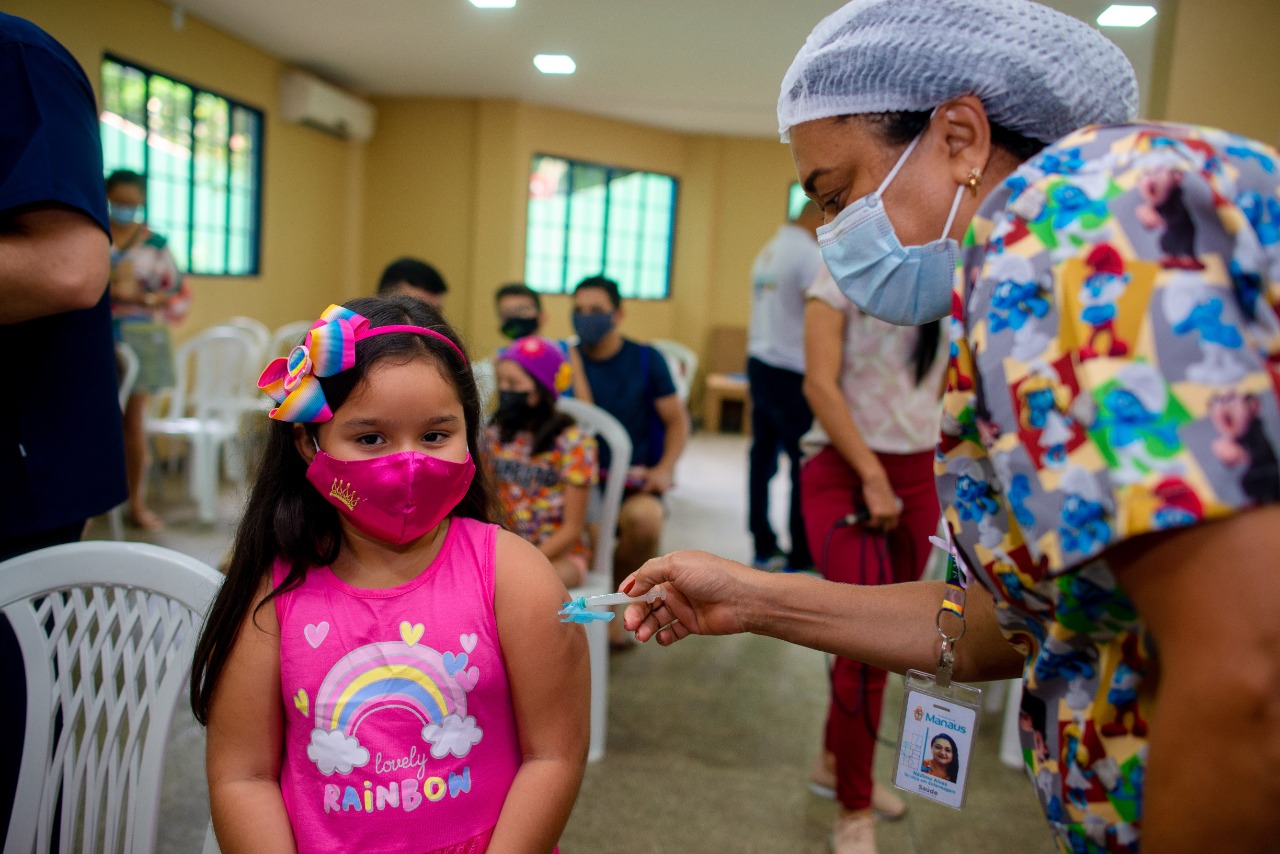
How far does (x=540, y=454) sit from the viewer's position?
104 inches

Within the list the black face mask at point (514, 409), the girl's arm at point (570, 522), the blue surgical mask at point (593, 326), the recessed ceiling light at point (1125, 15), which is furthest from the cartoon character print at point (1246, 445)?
the recessed ceiling light at point (1125, 15)

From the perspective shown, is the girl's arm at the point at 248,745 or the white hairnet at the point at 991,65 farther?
the girl's arm at the point at 248,745

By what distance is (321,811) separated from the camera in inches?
43.3

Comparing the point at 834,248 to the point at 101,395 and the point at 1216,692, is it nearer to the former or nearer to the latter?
the point at 1216,692

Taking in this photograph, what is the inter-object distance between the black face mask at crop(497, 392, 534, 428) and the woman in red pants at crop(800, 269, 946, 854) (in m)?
0.85

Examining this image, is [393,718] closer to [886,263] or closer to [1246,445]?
[886,263]

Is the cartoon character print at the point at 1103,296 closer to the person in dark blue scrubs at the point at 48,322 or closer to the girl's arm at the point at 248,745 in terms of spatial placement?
the girl's arm at the point at 248,745

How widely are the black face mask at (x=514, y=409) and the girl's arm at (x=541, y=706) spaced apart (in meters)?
1.49

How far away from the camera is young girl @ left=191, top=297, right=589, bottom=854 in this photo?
3.59 feet

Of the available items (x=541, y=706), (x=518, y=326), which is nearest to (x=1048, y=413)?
(x=541, y=706)

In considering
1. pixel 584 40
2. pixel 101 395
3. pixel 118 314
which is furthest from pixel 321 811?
pixel 584 40

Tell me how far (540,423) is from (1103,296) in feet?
7.15

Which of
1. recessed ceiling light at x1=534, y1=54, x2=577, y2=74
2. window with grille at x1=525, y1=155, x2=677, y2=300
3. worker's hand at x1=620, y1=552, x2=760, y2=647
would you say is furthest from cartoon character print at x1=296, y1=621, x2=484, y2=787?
window with grille at x1=525, y1=155, x2=677, y2=300

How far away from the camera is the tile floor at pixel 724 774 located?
2154 millimetres
